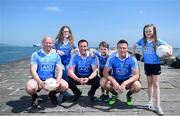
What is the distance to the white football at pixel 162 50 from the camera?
6.69m

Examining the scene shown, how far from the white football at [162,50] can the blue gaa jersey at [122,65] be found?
2.35 ft

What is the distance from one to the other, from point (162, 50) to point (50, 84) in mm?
2494

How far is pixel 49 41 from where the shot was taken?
722 cm

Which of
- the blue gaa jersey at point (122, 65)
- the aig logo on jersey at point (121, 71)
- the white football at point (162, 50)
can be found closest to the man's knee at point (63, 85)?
the blue gaa jersey at point (122, 65)

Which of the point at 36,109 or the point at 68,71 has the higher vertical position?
the point at 68,71

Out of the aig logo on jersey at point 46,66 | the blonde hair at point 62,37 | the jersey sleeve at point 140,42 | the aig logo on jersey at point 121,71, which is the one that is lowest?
the aig logo on jersey at point 121,71

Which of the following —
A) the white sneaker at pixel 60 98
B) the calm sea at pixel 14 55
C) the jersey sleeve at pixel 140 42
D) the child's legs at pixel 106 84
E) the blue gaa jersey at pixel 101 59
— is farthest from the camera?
the calm sea at pixel 14 55

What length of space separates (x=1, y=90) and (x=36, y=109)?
2830 mm

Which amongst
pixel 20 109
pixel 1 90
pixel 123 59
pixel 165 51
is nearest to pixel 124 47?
pixel 123 59

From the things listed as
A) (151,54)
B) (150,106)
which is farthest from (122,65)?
(150,106)

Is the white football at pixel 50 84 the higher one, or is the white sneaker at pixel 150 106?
the white football at pixel 50 84

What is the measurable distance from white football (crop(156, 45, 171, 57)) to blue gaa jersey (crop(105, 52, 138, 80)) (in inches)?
28.2

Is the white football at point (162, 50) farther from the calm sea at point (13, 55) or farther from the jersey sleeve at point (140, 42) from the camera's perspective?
the calm sea at point (13, 55)

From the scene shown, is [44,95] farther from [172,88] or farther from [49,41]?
[172,88]
